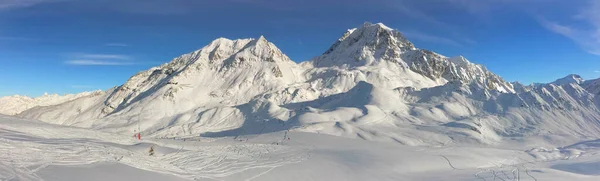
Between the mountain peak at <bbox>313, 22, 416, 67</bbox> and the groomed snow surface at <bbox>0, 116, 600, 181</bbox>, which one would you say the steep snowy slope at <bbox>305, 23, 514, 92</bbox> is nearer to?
the mountain peak at <bbox>313, 22, 416, 67</bbox>

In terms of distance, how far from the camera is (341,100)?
374 ft

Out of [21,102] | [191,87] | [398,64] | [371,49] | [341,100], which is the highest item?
[371,49]

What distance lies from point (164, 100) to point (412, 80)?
9837 cm

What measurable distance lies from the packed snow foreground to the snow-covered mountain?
1.82 feet

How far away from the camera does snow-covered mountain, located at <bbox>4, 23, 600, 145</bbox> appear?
87375mm

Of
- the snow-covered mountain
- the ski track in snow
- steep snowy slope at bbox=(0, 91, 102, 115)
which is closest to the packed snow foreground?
the ski track in snow

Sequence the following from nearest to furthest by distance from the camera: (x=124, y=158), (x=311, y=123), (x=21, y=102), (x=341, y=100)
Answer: (x=124, y=158) → (x=311, y=123) → (x=341, y=100) → (x=21, y=102)

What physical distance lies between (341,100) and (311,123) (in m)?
→ 31.4

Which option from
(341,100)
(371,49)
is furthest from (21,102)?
(371,49)

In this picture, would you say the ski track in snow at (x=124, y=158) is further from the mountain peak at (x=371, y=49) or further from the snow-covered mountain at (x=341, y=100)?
the mountain peak at (x=371, y=49)

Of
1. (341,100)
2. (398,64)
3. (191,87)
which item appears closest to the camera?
(341,100)

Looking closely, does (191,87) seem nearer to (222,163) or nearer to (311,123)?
(311,123)

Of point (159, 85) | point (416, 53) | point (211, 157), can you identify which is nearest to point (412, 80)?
point (416, 53)

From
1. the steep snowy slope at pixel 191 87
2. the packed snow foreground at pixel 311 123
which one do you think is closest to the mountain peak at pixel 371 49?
the packed snow foreground at pixel 311 123
